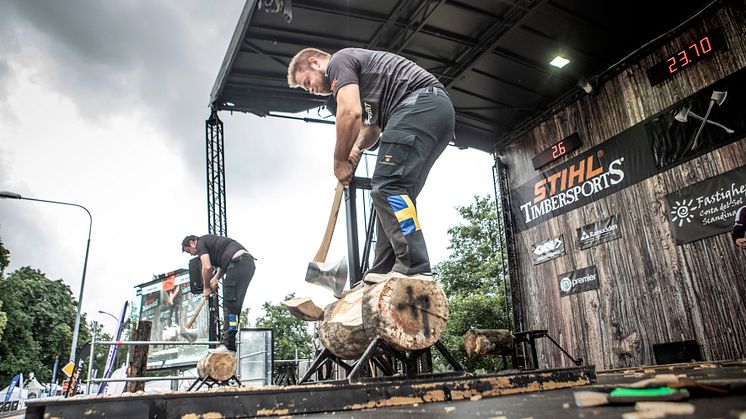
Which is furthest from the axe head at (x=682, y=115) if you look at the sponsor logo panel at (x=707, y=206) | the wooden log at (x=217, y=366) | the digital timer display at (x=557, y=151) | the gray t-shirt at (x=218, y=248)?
the wooden log at (x=217, y=366)

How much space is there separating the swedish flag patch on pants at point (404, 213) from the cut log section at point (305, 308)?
3.16 feet

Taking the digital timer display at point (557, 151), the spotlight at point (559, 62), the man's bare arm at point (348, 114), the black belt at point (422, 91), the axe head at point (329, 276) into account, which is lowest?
the axe head at point (329, 276)

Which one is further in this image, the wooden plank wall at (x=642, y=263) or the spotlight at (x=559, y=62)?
the spotlight at (x=559, y=62)

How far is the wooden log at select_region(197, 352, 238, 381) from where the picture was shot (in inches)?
186

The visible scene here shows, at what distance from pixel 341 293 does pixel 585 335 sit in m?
6.18

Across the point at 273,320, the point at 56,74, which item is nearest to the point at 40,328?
the point at 273,320

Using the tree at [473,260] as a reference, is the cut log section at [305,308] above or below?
below

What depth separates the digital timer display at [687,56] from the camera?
20.3 feet

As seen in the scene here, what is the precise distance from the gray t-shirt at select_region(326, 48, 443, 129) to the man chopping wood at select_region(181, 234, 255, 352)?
3.28 meters

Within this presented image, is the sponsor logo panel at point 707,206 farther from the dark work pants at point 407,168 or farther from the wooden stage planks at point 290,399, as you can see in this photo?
the wooden stage planks at point 290,399

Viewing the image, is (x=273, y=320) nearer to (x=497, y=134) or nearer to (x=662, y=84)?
(x=497, y=134)

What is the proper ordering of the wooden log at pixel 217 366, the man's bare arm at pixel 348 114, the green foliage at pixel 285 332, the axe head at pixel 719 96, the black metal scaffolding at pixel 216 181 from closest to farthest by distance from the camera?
the man's bare arm at pixel 348 114
the wooden log at pixel 217 366
the axe head at pixel 719 96
the black metal scaffolding at pixel 216 181
the green foliage at pixel 285 332

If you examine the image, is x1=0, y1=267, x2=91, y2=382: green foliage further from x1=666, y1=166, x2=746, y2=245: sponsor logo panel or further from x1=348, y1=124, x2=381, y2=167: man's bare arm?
x1=666, y1=166, x2=746, y2=245: sponsor logo panel

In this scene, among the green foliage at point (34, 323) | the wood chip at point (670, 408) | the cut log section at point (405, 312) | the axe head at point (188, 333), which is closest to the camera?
the wood chip at point (670, 408)
